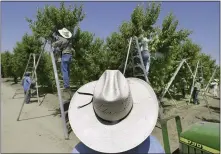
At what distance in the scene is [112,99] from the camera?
147 cm

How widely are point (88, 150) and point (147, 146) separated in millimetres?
402

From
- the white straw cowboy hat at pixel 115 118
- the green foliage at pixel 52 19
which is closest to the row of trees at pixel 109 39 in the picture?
the green foliage at pixel 52 19

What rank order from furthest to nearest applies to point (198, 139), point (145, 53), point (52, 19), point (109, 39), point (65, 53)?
point (109, 39)
point (52, 19)
point (145, 53)
point (65, 53)
point (198, 139)

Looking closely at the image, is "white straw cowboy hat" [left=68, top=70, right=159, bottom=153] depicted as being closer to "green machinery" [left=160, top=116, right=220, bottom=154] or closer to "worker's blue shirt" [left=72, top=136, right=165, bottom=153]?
"worker's blue shirt" [left=72, top=136, right=165, bottom=153]

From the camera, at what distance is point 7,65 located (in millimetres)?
31641

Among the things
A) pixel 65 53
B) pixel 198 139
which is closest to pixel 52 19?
pixel 65 53

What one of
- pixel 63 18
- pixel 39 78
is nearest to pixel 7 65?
pixel 39 78

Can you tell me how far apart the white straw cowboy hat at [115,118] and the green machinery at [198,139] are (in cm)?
159

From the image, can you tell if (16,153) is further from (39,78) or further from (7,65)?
(7,65)

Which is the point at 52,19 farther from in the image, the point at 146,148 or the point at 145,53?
the point at 146,148

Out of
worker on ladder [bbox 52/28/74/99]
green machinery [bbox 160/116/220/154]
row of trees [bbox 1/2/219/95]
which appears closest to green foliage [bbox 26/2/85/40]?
row of trees [bbox 1/2/219/95]

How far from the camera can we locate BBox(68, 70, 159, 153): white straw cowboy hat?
1.50m

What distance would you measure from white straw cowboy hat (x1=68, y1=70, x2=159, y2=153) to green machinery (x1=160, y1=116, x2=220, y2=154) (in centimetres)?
159

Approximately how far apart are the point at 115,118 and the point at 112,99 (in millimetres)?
148
